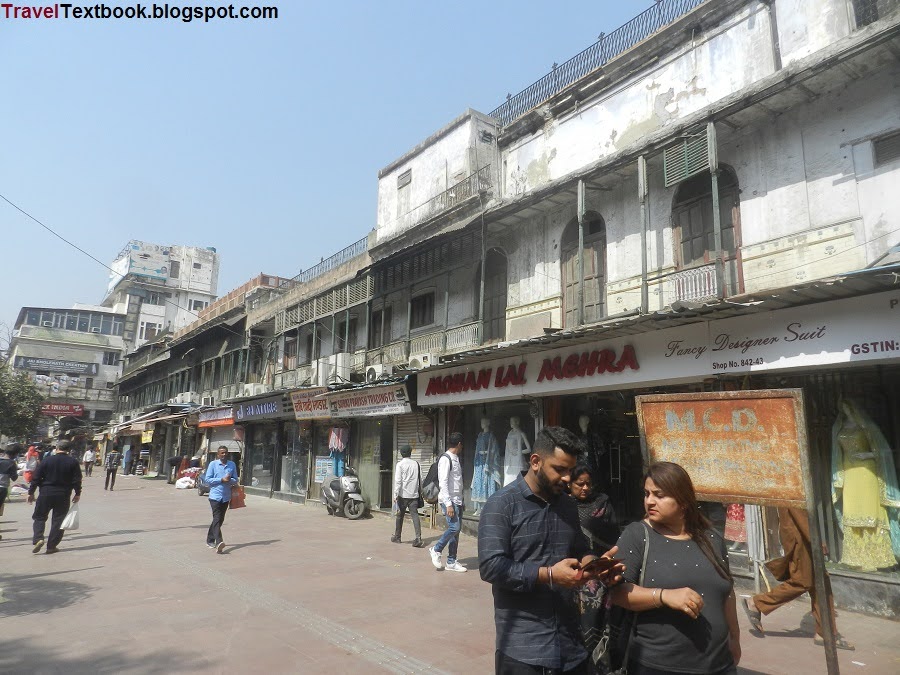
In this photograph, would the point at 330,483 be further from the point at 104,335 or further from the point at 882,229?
the point at 104,335

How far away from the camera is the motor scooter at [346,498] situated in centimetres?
1435

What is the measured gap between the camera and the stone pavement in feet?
15.2

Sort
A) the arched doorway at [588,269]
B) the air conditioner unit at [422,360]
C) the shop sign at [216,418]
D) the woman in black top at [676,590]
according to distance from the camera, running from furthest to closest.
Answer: the shop sign at [216,418] → the air conditioner unit at [422,360] → the arched doorway at [588,269] → the woman in black top at [676,590]

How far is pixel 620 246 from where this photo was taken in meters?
11.0

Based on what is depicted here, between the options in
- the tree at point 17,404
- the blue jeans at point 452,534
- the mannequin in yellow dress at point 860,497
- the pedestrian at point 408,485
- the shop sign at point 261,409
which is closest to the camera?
the mannequin in yellow dress at point 860,497

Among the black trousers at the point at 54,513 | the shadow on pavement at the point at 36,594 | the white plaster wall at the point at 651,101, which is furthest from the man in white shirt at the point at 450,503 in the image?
the white plaster wall at the point at 651,101

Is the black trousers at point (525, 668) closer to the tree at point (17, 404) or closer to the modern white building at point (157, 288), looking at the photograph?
the tree at point (17, 404)

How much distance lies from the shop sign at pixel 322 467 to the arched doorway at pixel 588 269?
29.4 ft

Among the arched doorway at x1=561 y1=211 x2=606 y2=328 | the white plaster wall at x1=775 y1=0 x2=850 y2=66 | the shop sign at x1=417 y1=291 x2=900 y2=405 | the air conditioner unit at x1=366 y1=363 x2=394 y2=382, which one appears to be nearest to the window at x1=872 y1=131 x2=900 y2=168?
the white plaster wall at x1=775 y1=0 x2=850 y2=66

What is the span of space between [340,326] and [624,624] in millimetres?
17251

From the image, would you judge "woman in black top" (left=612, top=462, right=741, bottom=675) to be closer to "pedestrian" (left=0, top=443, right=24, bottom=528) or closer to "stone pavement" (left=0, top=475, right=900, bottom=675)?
"stone pavement" (left=0, top=475, right=900, bottom=675)

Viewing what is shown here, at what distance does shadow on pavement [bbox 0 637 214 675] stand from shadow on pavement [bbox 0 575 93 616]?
4.23 feet

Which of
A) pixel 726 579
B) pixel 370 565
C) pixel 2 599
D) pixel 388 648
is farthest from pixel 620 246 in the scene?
pixel 2 599

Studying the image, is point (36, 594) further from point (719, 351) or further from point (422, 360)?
point (422, 360)
